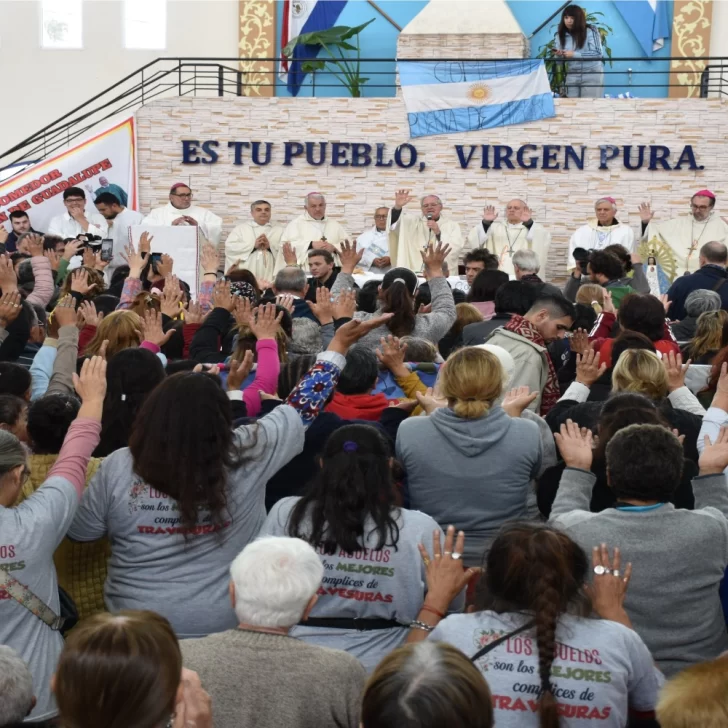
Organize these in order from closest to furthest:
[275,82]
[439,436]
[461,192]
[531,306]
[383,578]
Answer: [383,578] → [439,436] → [531,306] → [461,192] → [275,82]

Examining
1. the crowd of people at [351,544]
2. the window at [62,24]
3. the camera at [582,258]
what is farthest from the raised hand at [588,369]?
the window at [62,24]

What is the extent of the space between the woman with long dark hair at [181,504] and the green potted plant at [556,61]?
12.2m

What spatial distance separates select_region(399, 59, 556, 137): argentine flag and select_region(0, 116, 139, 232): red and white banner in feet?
12.6

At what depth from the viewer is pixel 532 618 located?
2805mm

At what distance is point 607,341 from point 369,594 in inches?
109

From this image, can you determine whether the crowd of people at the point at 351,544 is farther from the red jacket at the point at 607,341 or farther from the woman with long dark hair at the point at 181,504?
the red jacket at the point at 607,341

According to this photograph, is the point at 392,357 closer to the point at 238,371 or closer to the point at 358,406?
the point at 358,406

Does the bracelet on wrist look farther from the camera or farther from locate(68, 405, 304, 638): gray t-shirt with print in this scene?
the camera

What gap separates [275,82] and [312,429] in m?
15.8

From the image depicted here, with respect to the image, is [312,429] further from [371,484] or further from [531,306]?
[531,306]

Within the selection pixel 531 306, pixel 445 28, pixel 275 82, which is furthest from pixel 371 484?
pixel 275 82

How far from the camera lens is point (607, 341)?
5656 millimetres

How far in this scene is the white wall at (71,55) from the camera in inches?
779

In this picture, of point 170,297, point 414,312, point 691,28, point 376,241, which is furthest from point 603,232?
point 170,297
